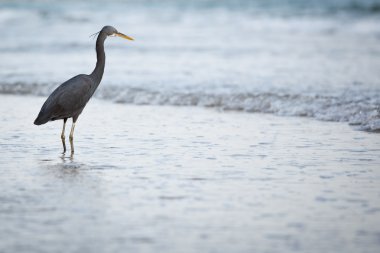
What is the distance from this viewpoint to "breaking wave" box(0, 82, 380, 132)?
9859 millimetres

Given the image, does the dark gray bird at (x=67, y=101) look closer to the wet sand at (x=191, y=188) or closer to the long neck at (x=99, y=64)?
the long neck at (x=99, y=64)

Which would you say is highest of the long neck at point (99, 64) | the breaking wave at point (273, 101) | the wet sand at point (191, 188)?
the long neck at point (99, 64)

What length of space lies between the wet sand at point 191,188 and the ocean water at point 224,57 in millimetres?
1870

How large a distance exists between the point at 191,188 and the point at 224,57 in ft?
44.3

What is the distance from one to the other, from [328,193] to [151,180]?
1.46 metres

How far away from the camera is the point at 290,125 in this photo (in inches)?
367

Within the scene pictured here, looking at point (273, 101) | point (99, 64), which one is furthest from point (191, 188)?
point (273, 101)

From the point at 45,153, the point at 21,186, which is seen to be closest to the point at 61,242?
the point at 21,186

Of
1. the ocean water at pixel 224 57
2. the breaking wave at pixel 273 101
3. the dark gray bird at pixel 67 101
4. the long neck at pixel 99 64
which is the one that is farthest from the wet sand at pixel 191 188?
the ocean water at pixel 224 57

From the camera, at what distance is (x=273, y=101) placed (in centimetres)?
1102

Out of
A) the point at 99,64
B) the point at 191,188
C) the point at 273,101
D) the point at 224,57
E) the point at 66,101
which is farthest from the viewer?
the point at 224,57

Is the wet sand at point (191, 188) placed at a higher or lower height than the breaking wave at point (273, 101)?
lower

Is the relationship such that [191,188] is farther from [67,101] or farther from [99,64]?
[99,64]

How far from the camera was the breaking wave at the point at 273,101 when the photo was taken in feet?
32.3
